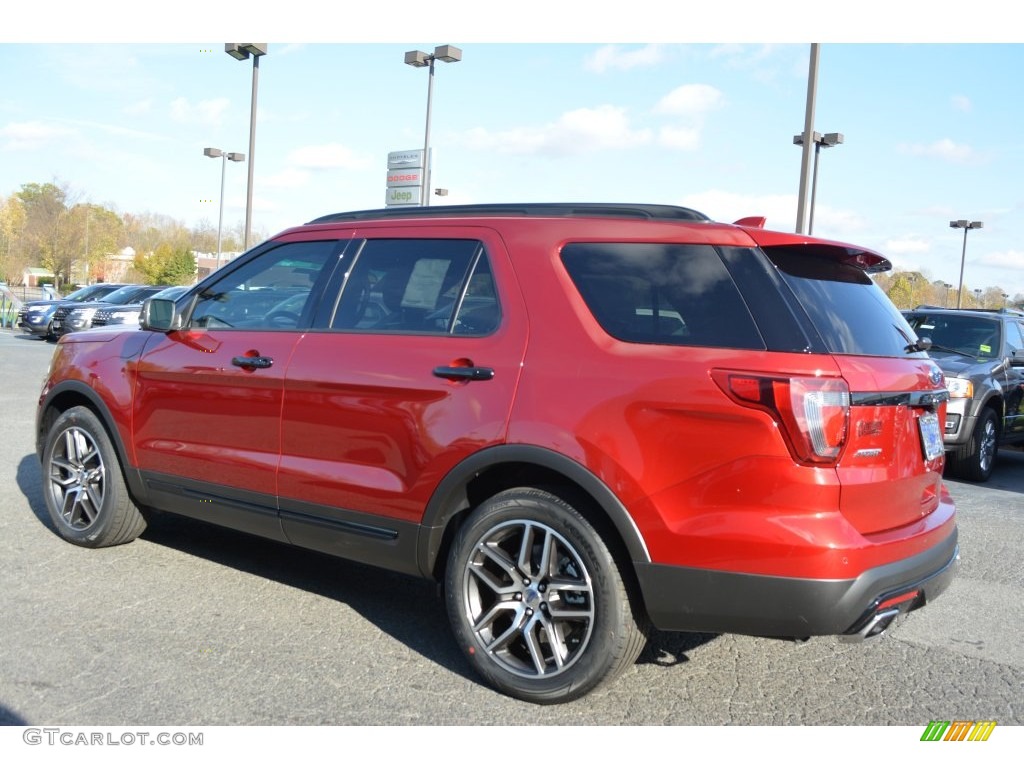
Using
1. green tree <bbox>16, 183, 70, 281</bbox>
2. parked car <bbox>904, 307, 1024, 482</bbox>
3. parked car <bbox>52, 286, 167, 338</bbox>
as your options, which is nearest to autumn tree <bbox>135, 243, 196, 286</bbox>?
green tree <bbox>16, 183, 70, 281</bbox>

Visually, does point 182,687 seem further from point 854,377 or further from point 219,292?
point 854,377

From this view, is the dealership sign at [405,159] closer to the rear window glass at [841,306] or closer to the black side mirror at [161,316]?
the black side mirror at [161,316]

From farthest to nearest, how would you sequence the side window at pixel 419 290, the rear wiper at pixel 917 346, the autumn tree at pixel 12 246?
the autumn tree at pixel 12 246 < the side window at pixel 419 290 < the rear wiper at pixel 917 346

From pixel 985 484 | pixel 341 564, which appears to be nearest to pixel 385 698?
pixel 341 564

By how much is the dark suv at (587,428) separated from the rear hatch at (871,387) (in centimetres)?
1

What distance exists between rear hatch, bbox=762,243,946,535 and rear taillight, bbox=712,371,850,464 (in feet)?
0.12

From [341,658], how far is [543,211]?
79.5 inches

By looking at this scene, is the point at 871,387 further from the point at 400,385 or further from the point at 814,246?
the point at 400,385

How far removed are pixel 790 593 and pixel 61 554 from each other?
405 cm

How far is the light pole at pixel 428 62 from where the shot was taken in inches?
942

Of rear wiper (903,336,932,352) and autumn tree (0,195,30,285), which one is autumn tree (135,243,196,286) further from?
rear wiper (903,336,932,352)

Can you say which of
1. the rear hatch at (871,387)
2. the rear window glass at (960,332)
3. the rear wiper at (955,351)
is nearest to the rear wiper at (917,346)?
the rear hatch at (871,387)

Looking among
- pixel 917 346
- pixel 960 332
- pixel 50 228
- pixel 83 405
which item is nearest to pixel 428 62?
pixel 960 332

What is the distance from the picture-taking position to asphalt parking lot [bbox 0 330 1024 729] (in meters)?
3.45
